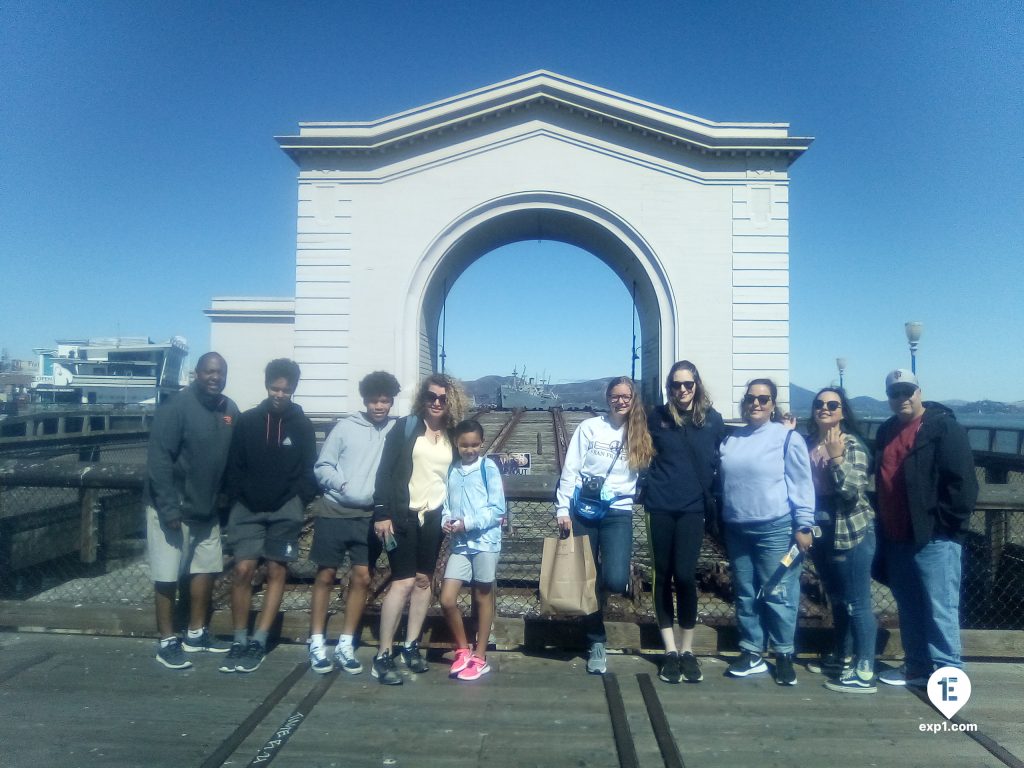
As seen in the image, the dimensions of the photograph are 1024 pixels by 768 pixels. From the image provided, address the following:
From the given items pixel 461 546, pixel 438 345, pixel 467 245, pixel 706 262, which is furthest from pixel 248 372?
pixel 461 546

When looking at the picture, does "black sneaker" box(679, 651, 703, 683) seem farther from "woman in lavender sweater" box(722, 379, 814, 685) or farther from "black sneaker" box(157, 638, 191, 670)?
"black sneaker" box(157, 638, 191, 670)

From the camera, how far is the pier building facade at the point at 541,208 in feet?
48.8

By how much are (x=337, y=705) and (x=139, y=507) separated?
24.0 ft

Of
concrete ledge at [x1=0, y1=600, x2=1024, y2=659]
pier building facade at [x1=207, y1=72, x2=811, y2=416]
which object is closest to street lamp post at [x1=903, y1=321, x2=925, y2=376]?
pier building facade at [x1=207, y1=72, x2=811, y2=416]

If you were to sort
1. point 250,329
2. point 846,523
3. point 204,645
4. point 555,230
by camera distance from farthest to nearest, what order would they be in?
1. point 250,329
2. point 555,230
3. point 204,645
4. point 846,523

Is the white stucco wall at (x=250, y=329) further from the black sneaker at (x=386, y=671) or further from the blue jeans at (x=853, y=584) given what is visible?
the blue jeans at (x=853, y=584)

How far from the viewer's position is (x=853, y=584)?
3732 millimetres

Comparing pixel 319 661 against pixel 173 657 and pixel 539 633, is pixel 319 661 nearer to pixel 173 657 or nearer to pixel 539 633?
pixel 173 657

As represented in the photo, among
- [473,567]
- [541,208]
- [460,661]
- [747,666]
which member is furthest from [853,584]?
[541,208]

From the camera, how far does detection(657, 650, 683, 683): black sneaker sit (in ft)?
12.2

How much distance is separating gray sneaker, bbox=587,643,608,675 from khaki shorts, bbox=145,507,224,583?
7.40 feet

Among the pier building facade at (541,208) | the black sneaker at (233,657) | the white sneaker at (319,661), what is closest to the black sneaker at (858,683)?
the white sneaker at (319,661)

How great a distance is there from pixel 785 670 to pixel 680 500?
42.2 inches

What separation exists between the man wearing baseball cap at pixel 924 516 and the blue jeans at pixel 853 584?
188mm
